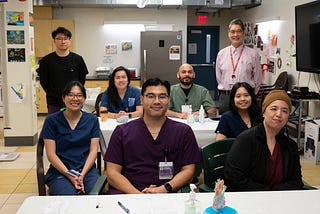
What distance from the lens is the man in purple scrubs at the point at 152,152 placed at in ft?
7.59

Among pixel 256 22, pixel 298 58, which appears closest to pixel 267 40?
pixel 256 22

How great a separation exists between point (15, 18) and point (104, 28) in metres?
3.25

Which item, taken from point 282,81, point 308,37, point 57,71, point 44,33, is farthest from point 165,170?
point 44,33

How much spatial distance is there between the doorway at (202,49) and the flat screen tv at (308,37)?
13.6ft

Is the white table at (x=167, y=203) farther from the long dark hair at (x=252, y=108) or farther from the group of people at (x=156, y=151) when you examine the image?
the long dark hair at (x=252, y=108)

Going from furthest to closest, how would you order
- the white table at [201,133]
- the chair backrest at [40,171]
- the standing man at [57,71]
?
the standing man at [57,71]
the white table at [201,133]
the chair backrest at [40,171]

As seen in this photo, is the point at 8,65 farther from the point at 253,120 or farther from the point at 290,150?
the point at 290,150

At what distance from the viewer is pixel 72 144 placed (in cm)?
293

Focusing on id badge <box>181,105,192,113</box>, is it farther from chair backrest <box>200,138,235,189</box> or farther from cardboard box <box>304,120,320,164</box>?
cardboard box <box>304,120,320,164</box>

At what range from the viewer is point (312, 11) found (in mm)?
5223

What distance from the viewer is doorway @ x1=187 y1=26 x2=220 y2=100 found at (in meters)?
9.73

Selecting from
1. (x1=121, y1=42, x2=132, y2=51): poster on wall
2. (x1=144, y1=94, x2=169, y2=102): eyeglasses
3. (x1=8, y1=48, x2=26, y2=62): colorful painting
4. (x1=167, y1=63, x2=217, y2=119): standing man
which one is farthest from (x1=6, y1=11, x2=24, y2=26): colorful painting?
(x1=144, y1=94, x2=169, y2=102): eyeglasses

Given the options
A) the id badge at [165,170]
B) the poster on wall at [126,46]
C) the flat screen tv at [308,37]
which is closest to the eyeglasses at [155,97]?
the id badge at [165,170]

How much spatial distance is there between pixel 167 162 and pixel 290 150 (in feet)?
2.48
